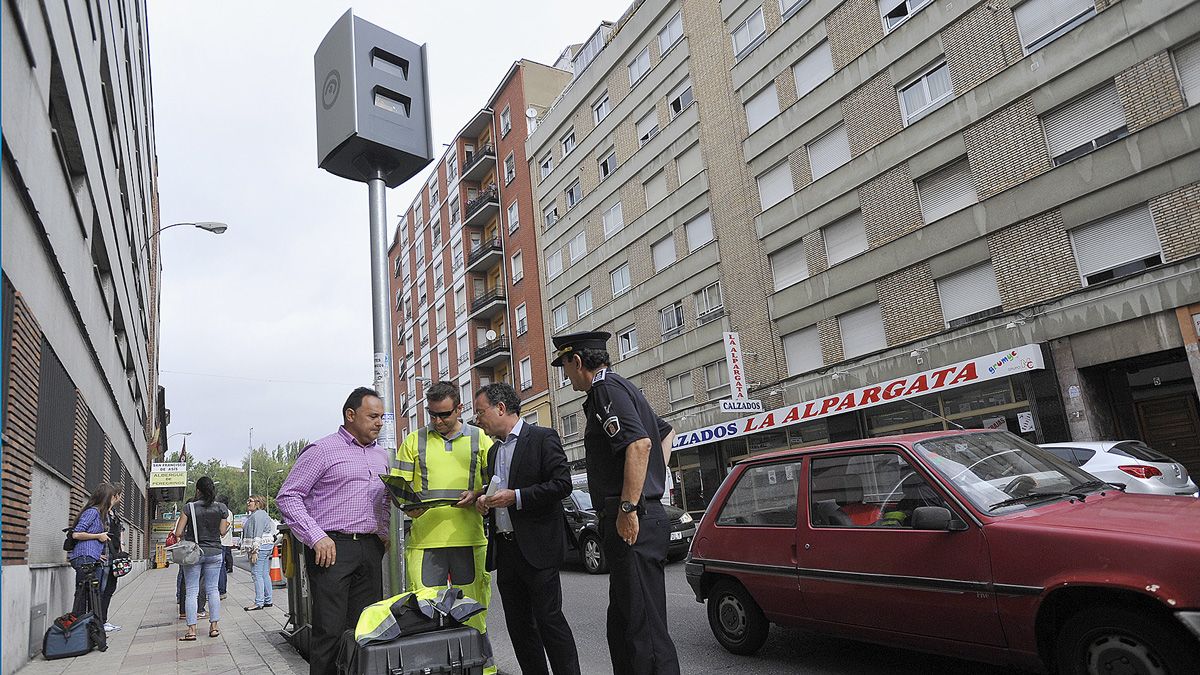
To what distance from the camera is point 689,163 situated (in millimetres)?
27516

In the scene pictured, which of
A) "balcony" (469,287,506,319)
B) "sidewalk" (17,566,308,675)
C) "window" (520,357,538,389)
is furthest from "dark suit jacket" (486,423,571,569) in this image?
"balcony" (469,287,506,319)

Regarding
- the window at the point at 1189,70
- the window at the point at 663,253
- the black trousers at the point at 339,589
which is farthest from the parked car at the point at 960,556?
the window at the point at 663,253

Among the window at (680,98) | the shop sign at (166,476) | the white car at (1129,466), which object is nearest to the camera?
the white car at (1129,466)

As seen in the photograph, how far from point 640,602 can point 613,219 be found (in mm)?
28677

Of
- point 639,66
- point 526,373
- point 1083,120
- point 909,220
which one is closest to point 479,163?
point 526,373

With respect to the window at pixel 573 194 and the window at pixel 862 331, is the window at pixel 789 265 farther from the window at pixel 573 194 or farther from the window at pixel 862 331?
the window at pixel 573 194

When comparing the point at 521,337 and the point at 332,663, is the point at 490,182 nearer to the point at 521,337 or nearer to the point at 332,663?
the point at 521,337

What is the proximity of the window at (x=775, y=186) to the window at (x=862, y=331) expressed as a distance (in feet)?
14.1

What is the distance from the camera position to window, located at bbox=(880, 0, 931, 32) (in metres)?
19.8

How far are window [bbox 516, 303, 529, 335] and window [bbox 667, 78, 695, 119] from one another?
530 inches

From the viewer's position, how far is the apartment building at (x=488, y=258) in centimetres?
3859

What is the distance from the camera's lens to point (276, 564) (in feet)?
54.6

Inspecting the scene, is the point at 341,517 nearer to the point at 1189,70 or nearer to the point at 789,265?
the point at 1189,70

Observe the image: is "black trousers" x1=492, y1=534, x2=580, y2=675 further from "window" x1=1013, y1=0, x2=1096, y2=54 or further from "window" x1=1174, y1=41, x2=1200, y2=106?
"window" x1=1013, y1=0, x2=1096, y2=54
